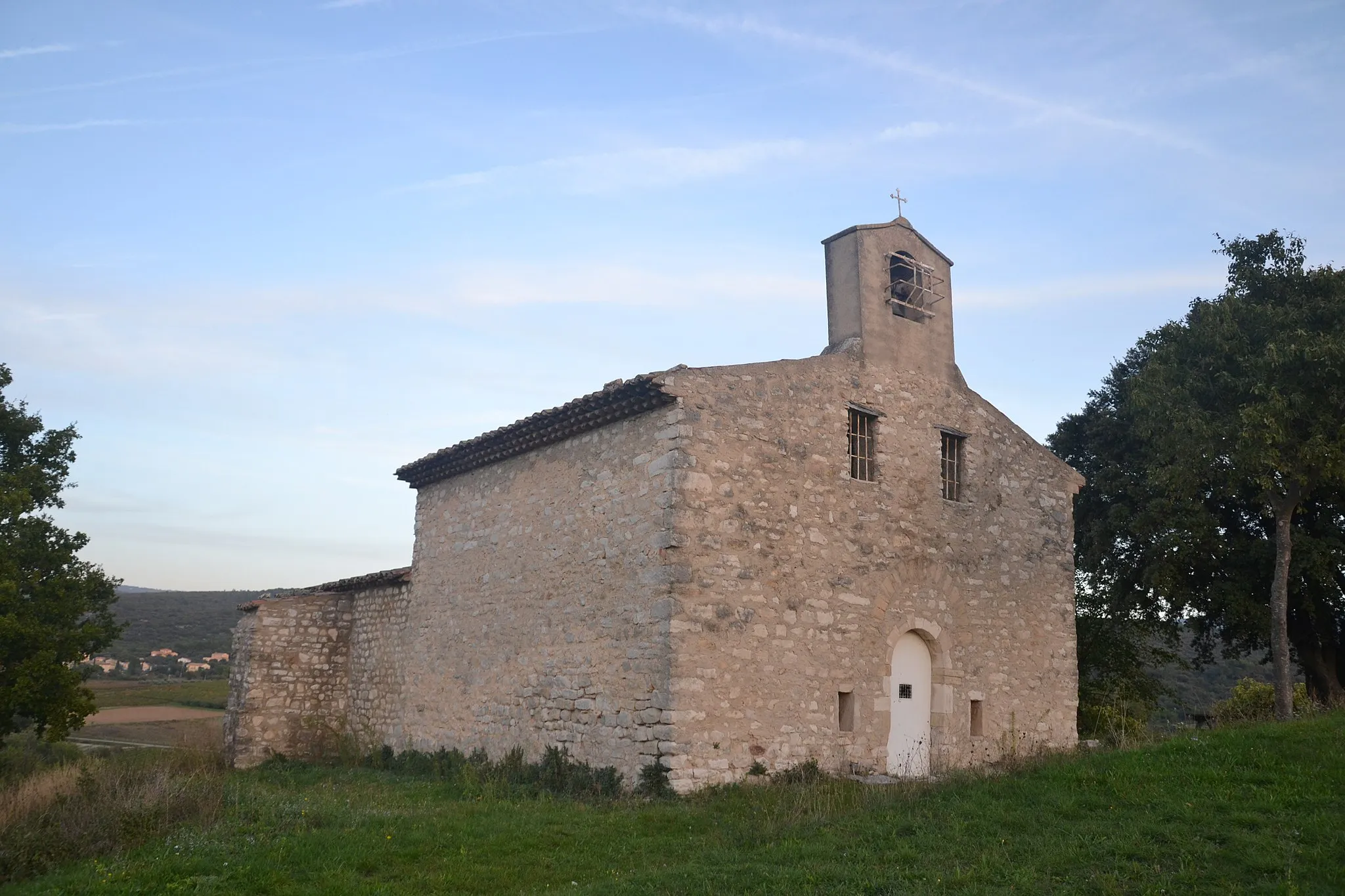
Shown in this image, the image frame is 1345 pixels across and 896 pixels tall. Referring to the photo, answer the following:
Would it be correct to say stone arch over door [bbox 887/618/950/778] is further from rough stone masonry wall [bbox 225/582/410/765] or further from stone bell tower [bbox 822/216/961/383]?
rough stone masonry wall [bbox 225/582/410/765]

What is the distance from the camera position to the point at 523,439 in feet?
51.2

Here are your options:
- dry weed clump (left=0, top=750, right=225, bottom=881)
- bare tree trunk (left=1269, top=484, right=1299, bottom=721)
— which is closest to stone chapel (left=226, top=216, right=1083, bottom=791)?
bare tree trunk (left=1269, top=484, right=1299, bottom=721)

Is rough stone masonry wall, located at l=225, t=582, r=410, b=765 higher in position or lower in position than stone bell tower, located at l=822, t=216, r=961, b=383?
lower

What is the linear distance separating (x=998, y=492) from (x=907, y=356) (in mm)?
2855

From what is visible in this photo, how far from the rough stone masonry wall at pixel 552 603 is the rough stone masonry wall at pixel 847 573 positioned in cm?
57

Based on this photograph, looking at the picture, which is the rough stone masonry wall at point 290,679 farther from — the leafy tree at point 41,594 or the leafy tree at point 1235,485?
the leafy tree at point 1235,485

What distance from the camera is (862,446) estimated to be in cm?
1476

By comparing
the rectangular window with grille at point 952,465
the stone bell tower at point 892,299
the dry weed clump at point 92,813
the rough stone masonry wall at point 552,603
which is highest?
the stone bell tower at point 892,299

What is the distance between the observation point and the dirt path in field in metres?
28.3

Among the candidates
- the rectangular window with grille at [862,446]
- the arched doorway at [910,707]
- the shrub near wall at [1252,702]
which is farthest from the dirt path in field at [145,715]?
the shrub near wall at [1252,702]

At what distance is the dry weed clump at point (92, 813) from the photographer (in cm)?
970

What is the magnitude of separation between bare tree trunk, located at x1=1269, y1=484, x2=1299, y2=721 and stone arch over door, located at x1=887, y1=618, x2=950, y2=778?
16.8 feet

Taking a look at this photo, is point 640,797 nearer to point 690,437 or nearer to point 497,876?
point 497,876

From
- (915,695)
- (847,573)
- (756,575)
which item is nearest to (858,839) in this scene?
(756,575)
